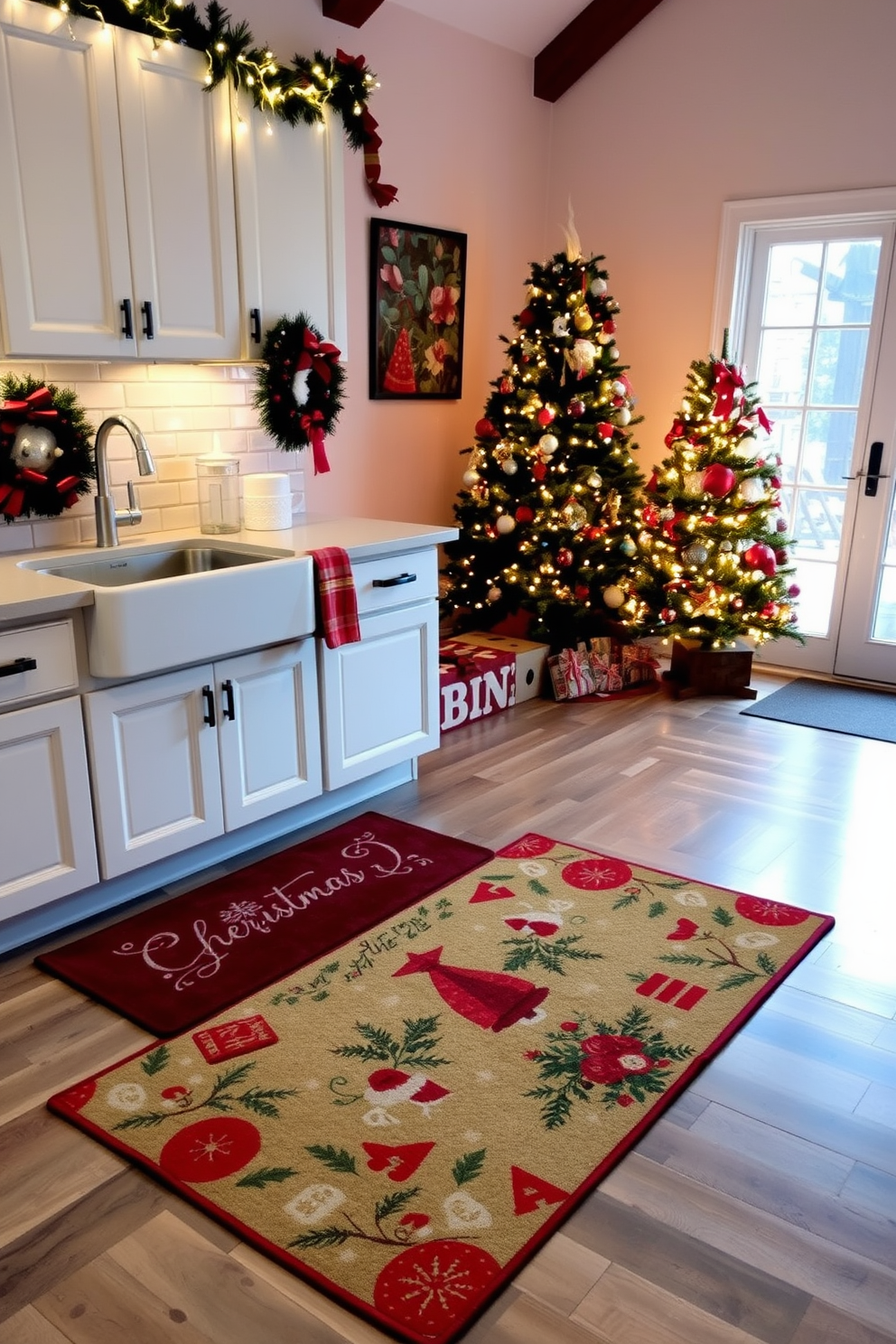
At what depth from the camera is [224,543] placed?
3295 mm

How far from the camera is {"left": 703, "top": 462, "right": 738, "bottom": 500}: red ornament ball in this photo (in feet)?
15.1

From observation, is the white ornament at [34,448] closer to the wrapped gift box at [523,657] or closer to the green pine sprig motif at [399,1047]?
the green pine sprig motif at [399,1047]

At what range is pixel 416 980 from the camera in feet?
8.37

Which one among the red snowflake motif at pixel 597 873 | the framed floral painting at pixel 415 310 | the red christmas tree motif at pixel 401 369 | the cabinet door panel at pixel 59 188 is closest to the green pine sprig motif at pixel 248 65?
the cabinet door panel at pixel 59 188

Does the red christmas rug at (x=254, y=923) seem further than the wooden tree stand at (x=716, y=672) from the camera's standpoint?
No

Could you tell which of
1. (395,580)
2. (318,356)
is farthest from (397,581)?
(318,356)

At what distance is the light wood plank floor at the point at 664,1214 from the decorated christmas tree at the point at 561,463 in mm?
2026

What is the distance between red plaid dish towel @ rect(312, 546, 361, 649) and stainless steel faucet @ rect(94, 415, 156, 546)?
0.55m

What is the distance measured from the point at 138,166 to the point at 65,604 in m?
1.29

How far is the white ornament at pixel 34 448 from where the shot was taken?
2.94m

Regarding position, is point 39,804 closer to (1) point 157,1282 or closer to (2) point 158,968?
(2) point 158,968

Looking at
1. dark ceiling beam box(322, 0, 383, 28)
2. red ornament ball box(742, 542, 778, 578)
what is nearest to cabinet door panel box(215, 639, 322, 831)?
red ornament ball box(742, 542, 778, 578)

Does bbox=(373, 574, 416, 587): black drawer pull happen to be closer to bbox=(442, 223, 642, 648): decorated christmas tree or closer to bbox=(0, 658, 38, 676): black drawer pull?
bbox=(0, 658, 38, 676): black drawer pull

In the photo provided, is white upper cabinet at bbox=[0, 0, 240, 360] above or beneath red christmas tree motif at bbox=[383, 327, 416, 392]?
above
